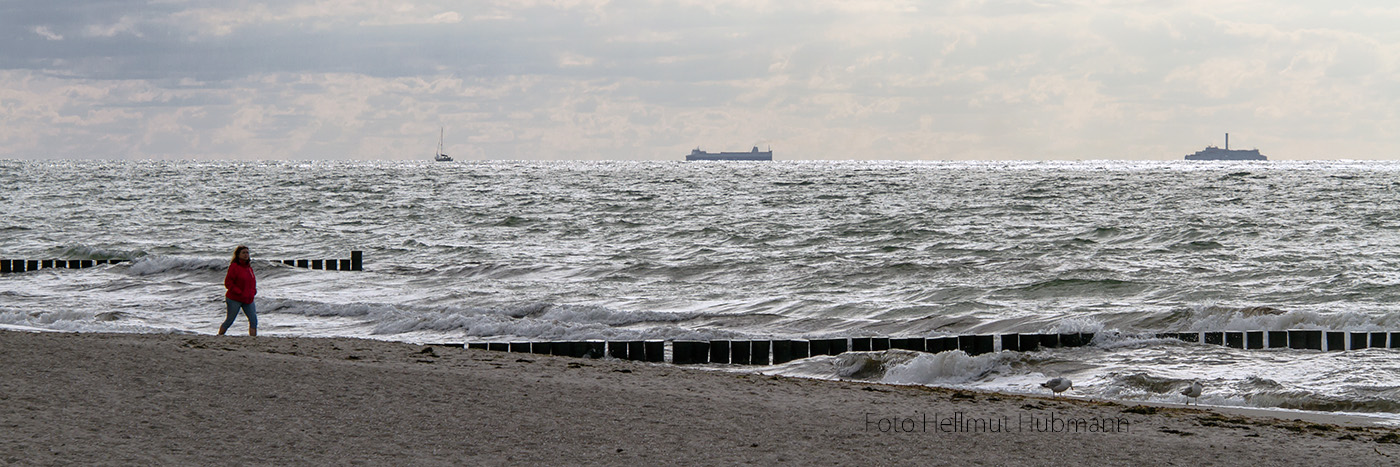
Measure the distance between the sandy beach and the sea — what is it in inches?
79.9

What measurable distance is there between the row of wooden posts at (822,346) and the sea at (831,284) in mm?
281

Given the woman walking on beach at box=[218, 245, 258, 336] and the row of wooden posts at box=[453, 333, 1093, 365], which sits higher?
the woman walking on beach at box=[218, 245, 258, 336]

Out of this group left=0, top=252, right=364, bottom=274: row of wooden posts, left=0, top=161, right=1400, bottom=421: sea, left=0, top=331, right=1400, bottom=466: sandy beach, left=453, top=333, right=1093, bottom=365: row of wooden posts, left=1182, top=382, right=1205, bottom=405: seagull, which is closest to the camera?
left=0, top=331, right=1400, bottom=466: sandy beach

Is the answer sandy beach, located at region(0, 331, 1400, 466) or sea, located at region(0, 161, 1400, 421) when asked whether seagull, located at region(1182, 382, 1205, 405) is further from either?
sandy beach, located at region(0, 331, 1400, 466)

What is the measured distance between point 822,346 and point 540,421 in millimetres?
5535

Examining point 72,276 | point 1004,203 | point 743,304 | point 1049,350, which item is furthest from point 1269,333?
point 1004,203

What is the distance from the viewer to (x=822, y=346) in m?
12.1

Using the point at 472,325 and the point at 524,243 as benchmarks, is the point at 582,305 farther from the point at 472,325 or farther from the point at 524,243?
the point at 524,243

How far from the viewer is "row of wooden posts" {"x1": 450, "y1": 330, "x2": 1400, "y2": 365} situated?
38.4 ft

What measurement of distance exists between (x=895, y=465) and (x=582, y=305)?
11.1 meters

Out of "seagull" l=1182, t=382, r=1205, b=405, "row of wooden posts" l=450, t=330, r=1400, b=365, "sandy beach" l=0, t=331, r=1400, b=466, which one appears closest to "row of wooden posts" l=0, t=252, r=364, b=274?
"row of wooden posts" l=450, t=330, r=1400, b=365

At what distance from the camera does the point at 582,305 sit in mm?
16828

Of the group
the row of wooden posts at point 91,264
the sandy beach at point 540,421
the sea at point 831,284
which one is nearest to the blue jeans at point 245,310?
the sea at point 831,284

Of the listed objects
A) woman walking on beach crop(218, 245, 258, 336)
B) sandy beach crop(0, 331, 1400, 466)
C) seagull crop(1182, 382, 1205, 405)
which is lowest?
seagull crop(1182, 382, 1205, 405)
